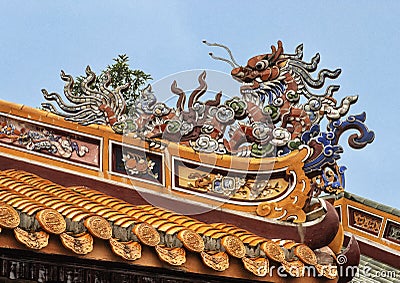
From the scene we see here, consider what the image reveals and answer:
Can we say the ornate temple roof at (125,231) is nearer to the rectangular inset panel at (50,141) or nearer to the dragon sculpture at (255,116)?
the rectangular inset panel at (50,141)

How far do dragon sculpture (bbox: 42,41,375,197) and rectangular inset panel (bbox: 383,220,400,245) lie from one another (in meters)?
2.22

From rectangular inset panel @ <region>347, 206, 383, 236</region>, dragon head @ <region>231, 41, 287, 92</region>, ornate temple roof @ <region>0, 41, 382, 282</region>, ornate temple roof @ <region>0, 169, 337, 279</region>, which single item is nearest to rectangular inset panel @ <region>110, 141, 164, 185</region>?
ornate temple roof @ <region>0, 41, 382, 282</region>

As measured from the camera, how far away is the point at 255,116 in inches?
343

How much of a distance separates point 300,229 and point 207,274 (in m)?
1.31

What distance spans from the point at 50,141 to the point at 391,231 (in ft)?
14.9

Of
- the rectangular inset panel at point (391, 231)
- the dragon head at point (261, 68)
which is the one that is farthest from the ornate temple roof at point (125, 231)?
the rectangular inset panel at point (391, 231)

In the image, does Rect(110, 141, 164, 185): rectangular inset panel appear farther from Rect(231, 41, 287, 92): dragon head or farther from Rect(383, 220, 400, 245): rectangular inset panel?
Rect(383, 220, 400, 245): rectangular inset panel

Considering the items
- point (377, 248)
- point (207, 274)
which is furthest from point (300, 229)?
point (377, 248)

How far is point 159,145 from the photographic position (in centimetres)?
781

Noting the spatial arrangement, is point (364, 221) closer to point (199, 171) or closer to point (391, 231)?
point (391, 231)

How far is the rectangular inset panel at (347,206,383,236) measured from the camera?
10430 millimetres

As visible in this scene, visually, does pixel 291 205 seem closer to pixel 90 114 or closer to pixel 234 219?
pixel 234 219

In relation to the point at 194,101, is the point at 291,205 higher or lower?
lower

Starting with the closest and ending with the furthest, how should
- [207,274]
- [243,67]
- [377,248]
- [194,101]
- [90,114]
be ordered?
[207,274], [90,114], [194,101], [243,67], [377,248]
